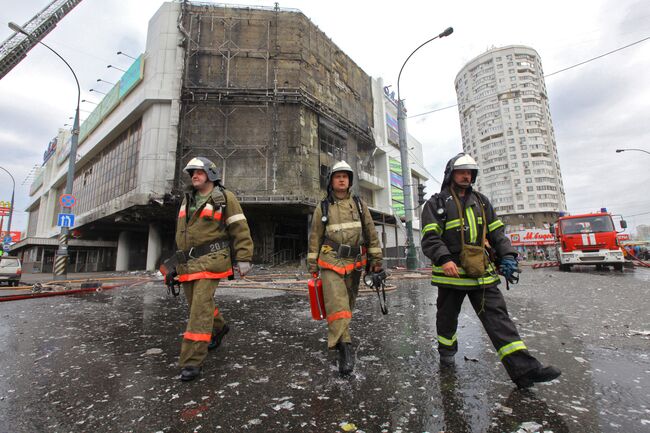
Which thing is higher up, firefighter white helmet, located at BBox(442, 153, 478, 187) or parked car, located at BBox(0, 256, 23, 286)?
firefighter white helmet, located at BBox(442, 153, 478, 187)

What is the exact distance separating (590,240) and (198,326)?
1485cm

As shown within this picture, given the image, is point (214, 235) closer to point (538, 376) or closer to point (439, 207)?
point (439, 207)

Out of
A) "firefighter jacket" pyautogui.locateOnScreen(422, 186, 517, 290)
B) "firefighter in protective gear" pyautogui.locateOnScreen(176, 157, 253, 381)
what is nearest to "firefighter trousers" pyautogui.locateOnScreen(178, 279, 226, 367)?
"firefighter in protective gear" pyautogui.locateOnScreen(176, 157, 253, 381)

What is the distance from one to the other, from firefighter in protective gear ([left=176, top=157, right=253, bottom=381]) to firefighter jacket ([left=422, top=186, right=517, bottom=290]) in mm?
1659

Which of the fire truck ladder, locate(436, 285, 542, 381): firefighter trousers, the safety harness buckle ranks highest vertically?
the fire truck ladder

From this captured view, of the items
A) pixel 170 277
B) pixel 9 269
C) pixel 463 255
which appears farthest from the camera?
pixel 9 269

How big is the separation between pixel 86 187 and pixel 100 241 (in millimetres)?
5944

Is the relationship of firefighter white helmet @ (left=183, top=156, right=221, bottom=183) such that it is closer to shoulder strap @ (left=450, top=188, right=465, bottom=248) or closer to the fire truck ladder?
shoulder strap @ (left=450, top=188, right=465, bottom=248)

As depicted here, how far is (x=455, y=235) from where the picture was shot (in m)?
2.54

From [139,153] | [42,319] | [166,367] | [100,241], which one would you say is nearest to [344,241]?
[166,367]

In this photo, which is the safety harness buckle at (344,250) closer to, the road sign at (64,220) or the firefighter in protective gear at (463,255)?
the firefighter in protective gear at (463,255)

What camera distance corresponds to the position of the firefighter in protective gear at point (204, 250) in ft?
8.32

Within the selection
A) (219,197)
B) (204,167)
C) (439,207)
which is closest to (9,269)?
(204,167)

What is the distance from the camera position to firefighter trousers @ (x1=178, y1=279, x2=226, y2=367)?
2.49 metres
